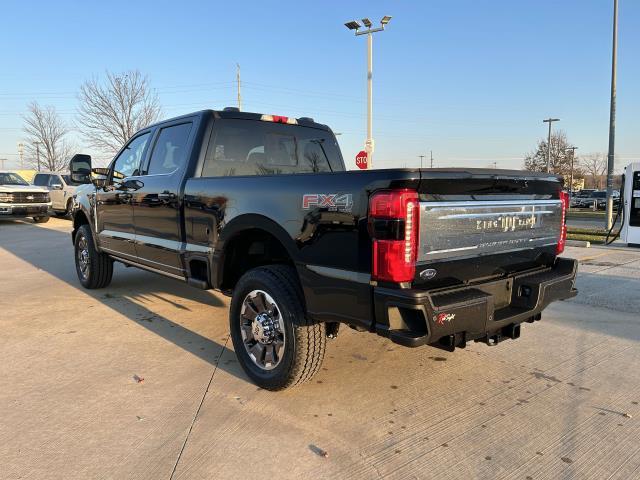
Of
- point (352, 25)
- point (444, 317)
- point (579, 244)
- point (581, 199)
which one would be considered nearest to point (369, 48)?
point (352, 25)

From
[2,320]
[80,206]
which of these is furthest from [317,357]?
[80,206]

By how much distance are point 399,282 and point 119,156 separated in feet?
14.5

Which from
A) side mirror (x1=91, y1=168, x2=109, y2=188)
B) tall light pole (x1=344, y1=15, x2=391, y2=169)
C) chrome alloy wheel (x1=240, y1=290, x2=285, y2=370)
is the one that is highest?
tall light pole (x1=344, y1=15, x2=391, y2=169)

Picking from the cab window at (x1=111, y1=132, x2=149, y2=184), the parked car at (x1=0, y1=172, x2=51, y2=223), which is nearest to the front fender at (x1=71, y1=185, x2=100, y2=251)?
the cab window at (x1=111, y1=132, x2=149, y2=184)

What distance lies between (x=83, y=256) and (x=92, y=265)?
0.47m

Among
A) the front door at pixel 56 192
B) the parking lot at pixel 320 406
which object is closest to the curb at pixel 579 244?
the parking lot at pixel 320 406

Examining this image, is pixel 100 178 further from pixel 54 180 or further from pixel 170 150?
pixel 54 180

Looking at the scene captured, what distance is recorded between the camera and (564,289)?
11.3ft

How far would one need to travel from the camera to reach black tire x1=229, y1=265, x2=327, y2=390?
Answer: 125 inches

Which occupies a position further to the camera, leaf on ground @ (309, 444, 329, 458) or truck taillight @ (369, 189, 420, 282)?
leaf on ground @ (309, 444, 329, 458)

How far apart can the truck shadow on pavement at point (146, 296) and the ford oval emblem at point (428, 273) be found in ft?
5.56

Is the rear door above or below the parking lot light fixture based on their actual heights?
below

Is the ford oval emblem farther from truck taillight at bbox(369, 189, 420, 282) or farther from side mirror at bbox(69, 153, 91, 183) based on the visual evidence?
side mirror at bbox(69, 153, 91, 183)

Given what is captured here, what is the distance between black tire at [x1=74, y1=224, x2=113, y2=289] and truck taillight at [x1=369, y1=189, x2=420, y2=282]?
4.77 m
